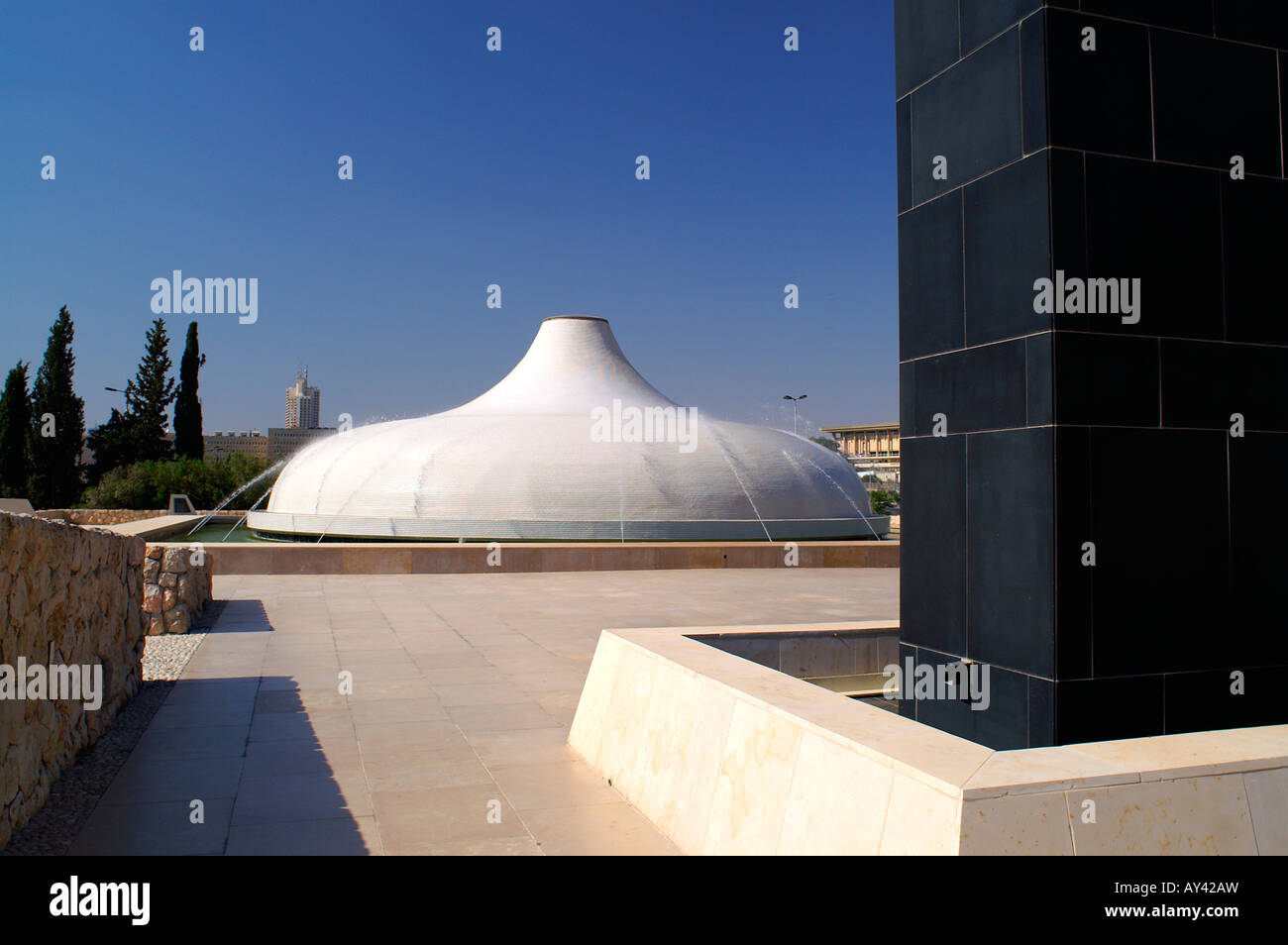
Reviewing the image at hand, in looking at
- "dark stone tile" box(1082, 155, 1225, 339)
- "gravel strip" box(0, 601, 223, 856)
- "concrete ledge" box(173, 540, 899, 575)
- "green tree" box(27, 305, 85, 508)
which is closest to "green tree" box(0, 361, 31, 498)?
"green tree" box(27, 305, 85, 508)

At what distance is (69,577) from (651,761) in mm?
3046

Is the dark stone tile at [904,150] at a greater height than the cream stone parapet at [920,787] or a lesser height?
greater

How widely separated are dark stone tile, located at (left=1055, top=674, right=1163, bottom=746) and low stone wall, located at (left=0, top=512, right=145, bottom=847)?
4006mm

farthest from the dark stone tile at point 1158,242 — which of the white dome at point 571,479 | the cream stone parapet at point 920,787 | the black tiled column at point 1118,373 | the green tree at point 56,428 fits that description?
the green tree at point 56,428

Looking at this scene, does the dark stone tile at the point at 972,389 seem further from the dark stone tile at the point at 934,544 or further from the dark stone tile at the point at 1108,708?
the dark stone tile at the point at 1108,708

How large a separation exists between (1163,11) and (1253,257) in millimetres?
1108

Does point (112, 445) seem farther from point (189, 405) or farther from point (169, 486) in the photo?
point (169, 486)

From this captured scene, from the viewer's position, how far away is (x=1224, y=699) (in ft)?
13.3

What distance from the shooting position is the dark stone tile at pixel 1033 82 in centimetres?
390

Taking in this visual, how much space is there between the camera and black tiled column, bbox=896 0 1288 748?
384cm

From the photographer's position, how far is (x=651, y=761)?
4.20m

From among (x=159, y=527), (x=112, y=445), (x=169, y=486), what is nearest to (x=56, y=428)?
(x=112, y=445)

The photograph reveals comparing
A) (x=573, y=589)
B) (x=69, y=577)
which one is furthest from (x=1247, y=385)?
(x=573, y=589)

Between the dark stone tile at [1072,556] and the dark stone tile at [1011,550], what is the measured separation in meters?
0.03
